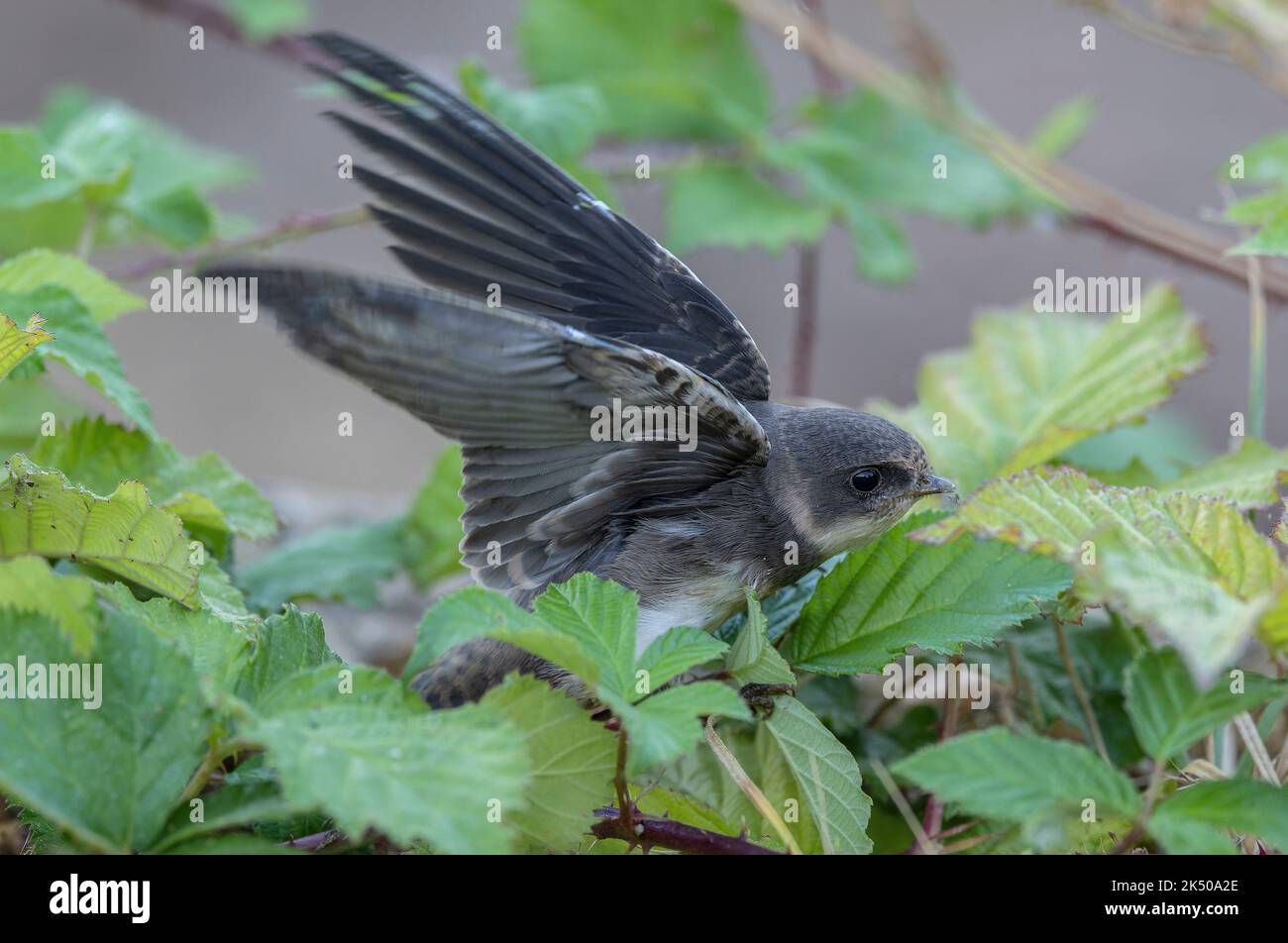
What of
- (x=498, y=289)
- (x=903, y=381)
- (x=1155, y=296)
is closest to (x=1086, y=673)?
(x=1155, y=296)

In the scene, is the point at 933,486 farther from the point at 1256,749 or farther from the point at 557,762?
the point at 557,762

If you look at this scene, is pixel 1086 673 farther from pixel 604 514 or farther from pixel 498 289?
pixel 498 289

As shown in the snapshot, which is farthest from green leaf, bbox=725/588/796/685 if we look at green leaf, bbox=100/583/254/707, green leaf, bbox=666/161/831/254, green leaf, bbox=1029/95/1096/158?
green leaf, bbox=1029/95/1096/158

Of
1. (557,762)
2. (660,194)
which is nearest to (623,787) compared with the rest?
(557,762)

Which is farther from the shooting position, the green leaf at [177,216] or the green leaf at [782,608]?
the green leaf at [177,216]

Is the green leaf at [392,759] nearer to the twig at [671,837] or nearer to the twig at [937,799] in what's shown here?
the twig at [671,837]

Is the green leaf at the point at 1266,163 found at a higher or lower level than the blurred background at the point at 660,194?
lower

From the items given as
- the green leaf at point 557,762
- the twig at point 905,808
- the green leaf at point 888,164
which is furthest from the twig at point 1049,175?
the green leaf at point 557,762
